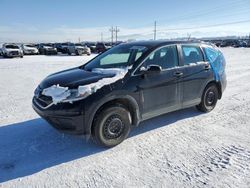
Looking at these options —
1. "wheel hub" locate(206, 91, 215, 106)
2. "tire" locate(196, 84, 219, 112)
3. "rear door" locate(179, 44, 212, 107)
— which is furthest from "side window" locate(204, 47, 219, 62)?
"wheel hub" locate(206, 91, 215, 106)

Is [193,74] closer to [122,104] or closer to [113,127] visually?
[122,104]

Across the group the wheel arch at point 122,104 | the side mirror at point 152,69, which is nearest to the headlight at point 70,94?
the wheel arch at point 122,104

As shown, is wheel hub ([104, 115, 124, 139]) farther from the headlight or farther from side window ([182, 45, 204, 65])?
side window ([182, 45, 204, 65])

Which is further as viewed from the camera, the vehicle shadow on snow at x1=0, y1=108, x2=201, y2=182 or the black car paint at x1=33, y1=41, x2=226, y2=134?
the black car paint at x1=33, y1=41, x2=226, y2=134

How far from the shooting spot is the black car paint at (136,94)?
3557 millimetres

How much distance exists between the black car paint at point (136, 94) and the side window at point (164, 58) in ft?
0.33

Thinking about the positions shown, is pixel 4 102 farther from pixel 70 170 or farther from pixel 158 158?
pixel 158 158

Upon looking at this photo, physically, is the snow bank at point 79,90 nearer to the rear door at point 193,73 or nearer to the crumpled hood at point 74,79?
the crumpled hood at point 74,79

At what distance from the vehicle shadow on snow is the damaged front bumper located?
24cm

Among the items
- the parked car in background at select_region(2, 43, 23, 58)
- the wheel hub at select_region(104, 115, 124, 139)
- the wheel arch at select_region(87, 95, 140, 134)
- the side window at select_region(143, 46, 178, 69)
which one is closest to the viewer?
the wheel arch at select_region(87, 95, 140, 134)

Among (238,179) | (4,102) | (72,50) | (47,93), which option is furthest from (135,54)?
(72,50)

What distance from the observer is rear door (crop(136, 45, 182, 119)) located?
4207mm

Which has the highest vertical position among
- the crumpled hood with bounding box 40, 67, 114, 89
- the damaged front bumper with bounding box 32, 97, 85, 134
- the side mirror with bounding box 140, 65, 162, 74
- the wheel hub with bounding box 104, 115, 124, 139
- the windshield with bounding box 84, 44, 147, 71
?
the windshield with bounding box 84, 44, 147, 71

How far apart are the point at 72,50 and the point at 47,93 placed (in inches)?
1085
